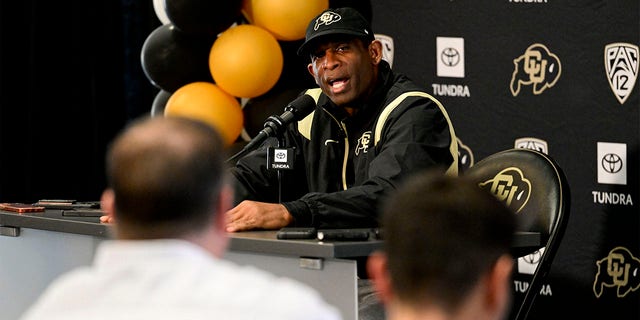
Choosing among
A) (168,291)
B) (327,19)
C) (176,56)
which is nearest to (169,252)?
(168,291)

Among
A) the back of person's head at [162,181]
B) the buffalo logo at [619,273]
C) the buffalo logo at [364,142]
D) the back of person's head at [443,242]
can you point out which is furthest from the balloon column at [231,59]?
the back of person's head at [443,242]

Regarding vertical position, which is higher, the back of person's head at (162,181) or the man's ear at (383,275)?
the back of person's head at (162,181)

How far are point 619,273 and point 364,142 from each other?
1137 millimetres

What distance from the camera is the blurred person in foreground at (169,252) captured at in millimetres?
1479

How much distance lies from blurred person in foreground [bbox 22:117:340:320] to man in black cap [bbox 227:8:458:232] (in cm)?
178

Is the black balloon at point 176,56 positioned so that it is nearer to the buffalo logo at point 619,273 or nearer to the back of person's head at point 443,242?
the buffalo logo at point 619,273

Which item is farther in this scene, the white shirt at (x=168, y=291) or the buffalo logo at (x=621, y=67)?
the buffalo logo at (x=621, y=67)

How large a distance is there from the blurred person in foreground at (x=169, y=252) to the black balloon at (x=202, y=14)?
10.3ft

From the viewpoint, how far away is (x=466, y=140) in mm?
4602

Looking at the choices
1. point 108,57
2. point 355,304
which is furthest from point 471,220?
point 108,57

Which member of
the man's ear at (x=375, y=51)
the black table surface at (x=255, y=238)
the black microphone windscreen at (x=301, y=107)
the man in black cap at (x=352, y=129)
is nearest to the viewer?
the black table surface at (x=255, y=238)

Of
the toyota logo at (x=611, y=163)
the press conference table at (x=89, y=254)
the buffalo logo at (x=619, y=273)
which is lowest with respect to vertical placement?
the buffalo logo at (x=619, y=273)

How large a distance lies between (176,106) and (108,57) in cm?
141

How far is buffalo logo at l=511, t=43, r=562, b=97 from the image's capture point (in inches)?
169
